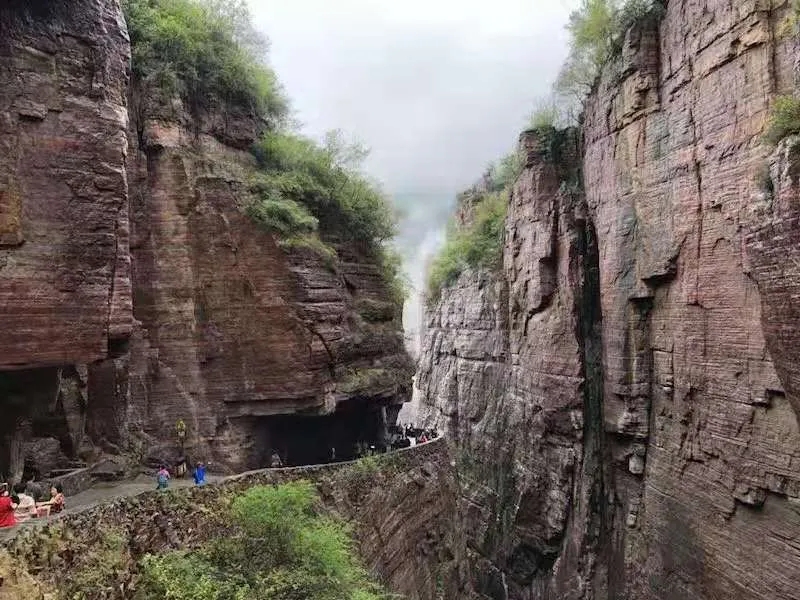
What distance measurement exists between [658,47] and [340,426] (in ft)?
54.0

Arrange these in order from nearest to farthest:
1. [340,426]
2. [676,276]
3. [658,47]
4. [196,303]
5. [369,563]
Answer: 1. [369,563]
2. [196,303]
3. [676,276]
4. [658,47]
5. [340,426]

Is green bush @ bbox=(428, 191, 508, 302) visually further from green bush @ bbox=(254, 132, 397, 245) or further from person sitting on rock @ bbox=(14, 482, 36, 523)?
person sitting on rock @ bbox=(14, 482, 36, 523)

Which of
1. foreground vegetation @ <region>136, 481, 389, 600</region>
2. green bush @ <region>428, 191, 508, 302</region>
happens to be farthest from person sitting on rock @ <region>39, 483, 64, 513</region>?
green bush @ <region>428, 191, 508, 302</region>

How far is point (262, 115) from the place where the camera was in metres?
20.9

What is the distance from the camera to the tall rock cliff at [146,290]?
12836 millimetres

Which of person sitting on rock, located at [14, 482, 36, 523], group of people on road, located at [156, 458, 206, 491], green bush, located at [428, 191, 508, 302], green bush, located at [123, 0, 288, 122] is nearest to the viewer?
person sitting on rock, located at [14, 482, 36, 523]

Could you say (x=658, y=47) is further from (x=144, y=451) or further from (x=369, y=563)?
A: (x=144, y=451)

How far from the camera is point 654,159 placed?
763 inches

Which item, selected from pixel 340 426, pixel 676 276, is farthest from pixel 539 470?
pixel 676 276

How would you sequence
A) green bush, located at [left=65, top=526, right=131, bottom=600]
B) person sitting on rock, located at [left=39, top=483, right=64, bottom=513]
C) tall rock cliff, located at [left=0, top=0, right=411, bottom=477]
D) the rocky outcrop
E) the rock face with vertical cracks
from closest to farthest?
1. green bush, located at [left=65, top=526, right=131, bottom=600]
2. person sitting on rock, located at [left=39, top=483, right=64, bottom=513]
3. the rock face with vertical cracks
4. tall rock cliff, located at [left=0, top=0, right=411, bottom=477]
5. the rocky outcrop

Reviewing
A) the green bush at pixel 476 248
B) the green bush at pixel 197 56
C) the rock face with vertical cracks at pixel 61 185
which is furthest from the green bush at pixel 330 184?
the green bush at pixel 476 248

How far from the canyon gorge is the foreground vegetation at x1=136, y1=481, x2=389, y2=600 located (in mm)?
1027

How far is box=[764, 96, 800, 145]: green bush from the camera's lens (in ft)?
43.3

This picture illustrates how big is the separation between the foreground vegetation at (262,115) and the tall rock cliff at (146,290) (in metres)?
0.47
